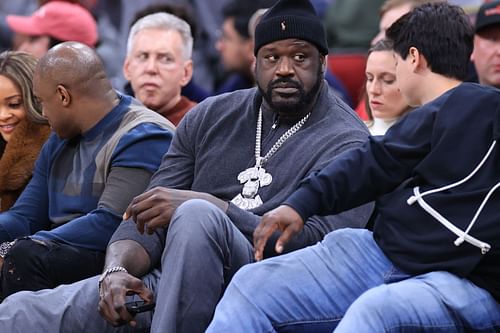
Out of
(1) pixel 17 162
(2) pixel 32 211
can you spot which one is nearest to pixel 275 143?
(2) pixel 32 211

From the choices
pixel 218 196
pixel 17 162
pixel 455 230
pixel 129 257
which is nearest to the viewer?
pixel 455 230

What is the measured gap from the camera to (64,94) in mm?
5551

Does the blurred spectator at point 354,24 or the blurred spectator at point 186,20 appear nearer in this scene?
the blurred spectator at point 186,20

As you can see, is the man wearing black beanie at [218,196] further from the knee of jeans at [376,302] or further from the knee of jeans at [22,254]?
the knee of jeans at [376,302]

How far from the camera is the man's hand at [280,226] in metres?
4.29

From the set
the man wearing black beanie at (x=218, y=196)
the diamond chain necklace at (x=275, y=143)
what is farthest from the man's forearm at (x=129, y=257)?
the diamond chain necklace at (x=275, y=143)

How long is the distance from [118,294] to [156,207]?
1.20 ft

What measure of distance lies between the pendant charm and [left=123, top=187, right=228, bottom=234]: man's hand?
212mm

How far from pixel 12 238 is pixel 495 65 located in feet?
9.02

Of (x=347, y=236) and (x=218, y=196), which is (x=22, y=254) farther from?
(x=347, y=236)

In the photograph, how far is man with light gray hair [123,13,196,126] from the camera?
683 cm

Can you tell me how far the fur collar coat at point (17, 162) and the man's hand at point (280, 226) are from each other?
2.04 meters

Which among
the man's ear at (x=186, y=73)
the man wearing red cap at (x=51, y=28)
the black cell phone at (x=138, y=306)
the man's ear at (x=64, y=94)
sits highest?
the man's ear at (x=64, y=94)

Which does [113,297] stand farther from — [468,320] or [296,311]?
[468,320]
